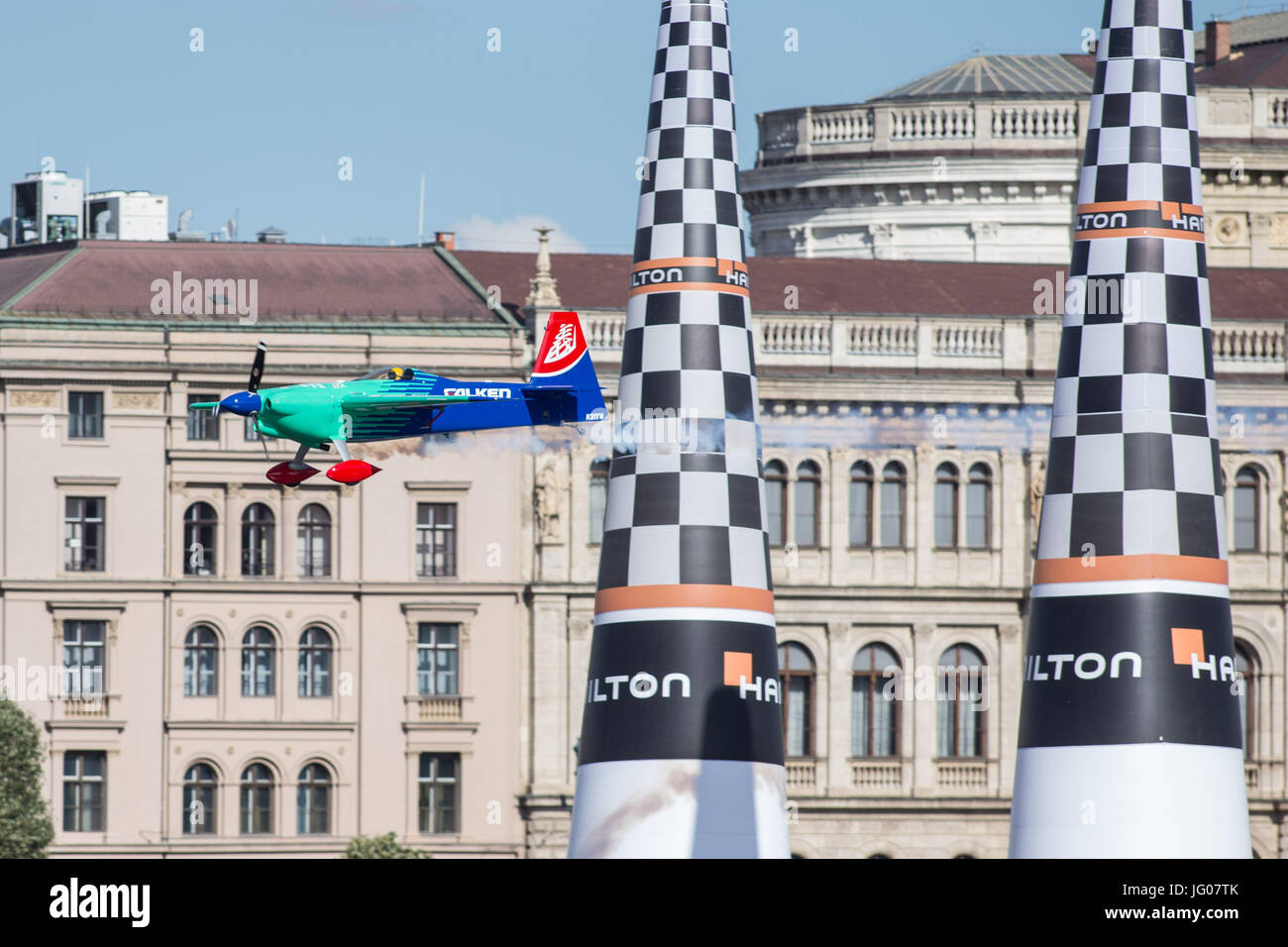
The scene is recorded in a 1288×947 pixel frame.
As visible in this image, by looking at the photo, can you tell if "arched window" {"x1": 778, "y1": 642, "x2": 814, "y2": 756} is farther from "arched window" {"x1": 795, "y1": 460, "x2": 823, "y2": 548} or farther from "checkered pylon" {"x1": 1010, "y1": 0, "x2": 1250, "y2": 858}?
"checkered pylon" {"x1": 1010, "y1": 0, "x2": 1250, "y2": 858}

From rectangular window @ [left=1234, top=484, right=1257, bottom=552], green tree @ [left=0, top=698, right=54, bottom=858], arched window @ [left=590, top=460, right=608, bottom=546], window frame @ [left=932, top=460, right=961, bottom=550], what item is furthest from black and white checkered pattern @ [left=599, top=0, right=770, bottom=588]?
rectangular window @ [left=1234, top=484, right=1257, bottom=552]

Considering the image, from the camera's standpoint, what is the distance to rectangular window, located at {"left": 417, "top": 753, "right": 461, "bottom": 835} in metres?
78.5

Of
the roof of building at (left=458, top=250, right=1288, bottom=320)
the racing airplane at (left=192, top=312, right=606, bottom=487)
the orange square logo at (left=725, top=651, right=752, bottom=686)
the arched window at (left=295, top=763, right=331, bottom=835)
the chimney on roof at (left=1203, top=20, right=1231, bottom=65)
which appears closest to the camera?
the racing airplane at (left=192, top=312, right=606, bottom=487)

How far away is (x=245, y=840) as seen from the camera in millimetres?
76375

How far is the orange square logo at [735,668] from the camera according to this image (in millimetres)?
33125

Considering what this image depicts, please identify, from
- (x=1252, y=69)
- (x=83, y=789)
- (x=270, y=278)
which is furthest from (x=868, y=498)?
(x=1252, y=69)

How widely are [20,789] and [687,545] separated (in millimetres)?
41340

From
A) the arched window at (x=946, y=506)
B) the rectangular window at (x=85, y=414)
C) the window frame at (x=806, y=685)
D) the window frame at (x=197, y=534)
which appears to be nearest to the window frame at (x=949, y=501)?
the arched window at (x=946, y=506)

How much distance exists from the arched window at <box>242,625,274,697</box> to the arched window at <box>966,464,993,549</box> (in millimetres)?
19398

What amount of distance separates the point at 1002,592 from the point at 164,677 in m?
22.9

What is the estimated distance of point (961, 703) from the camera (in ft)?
266

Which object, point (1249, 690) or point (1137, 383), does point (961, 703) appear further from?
point (1137, 383)
